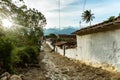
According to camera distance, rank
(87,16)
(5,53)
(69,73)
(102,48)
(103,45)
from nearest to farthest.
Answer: (5,53)
(69,73)
(103,45)
(102,48)
(87,16)

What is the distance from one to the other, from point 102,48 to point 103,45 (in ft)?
1.12

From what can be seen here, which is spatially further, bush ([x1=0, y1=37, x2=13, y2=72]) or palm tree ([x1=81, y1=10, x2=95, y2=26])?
palm tree ([x1=81, y1=10, x2=95, y2=26])

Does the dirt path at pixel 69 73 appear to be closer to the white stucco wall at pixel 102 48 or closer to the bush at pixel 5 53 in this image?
the white stucco wall at pixel 102 48

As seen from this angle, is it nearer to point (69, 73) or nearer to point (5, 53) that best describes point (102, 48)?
point (69, 73)

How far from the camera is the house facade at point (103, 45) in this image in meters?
15.8

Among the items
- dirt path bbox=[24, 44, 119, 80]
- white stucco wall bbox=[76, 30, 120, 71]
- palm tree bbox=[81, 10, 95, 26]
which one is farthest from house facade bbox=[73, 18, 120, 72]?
palm tree bbox=[81, 10, 95, 26]

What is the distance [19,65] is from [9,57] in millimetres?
5080

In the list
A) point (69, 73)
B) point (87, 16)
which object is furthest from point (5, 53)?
point (87, 16)

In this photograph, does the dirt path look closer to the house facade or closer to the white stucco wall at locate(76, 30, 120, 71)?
the house facade

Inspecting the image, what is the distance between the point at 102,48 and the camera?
59.9 feet

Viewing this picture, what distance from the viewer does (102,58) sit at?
18.4 meters

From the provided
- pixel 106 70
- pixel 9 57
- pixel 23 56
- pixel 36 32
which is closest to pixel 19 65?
pixel 23 56

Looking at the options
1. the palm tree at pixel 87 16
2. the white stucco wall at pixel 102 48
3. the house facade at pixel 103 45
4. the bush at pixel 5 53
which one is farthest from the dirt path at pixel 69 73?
the palm tree at pixel 87 16

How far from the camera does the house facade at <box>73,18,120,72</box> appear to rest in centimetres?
1583
